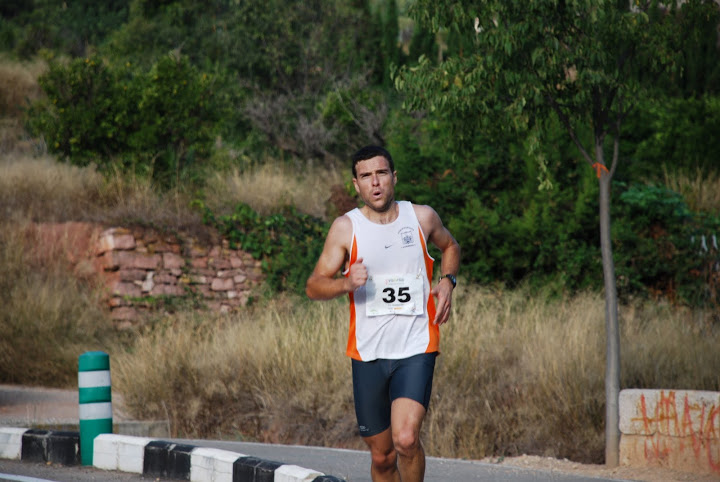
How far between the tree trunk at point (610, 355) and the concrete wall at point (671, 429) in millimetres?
101

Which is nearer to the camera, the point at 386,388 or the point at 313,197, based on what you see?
the point at 386,388

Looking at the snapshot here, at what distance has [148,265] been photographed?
17094 millimetres

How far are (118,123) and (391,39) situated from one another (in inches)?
457

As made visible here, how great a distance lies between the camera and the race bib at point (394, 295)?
16.4 feet

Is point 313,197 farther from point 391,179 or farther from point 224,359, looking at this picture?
point 391,179

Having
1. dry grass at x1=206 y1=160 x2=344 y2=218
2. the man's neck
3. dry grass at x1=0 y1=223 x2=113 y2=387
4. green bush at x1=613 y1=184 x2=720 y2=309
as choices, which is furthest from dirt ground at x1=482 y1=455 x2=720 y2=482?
dry grass at x1=206 y1=160 x2=344 y2=218

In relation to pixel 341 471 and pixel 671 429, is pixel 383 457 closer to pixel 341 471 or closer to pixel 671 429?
pixel 341 471

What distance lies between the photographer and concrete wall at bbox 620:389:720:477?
7.33 meters

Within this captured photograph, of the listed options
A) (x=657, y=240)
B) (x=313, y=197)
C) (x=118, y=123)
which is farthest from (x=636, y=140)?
(x=118, y=123)

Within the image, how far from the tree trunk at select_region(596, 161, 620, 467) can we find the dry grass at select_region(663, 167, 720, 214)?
28.1 ft

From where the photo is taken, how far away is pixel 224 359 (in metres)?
10.8

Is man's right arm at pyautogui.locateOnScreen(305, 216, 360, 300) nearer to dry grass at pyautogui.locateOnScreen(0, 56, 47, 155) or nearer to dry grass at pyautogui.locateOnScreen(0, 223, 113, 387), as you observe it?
dry grass at pyautogui.locateOnScreen(0, 223, 113, 387)

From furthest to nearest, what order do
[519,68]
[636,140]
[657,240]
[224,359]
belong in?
[636,140] → [657,240] → [224,359] → [519,68]

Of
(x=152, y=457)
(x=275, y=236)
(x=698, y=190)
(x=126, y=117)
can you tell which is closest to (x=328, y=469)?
(x=152, y=457)
